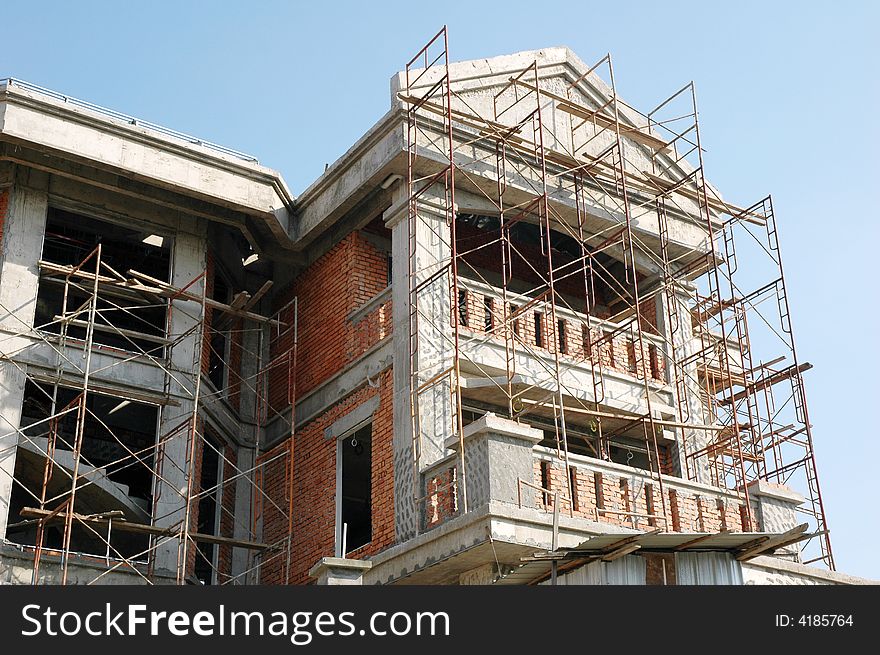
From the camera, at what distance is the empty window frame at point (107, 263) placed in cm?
2200

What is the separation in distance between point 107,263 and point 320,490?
19.9ft

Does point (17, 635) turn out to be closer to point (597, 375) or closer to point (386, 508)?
point (386, 508)

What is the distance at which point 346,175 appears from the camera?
21094 mm

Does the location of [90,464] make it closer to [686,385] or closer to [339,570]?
[339,570]

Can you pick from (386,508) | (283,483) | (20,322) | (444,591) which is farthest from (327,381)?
(444,591)

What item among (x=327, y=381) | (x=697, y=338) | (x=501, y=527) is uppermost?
(x=697, y=338)

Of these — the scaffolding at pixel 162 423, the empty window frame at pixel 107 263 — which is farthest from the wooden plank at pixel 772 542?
the empty window frame at pixel 107 263

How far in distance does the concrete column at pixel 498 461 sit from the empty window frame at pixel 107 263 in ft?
23.9

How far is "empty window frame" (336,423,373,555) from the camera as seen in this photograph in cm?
1991

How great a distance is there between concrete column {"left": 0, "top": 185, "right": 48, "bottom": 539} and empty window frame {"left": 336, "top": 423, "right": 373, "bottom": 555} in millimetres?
4697

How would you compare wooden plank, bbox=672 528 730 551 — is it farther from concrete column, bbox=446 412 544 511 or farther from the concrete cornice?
the concrete cornice

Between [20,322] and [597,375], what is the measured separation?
870cm

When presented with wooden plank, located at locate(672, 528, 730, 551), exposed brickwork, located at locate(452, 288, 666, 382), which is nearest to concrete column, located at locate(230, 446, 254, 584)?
exposed brickwork, located at locate(452, 288, 666, 382)

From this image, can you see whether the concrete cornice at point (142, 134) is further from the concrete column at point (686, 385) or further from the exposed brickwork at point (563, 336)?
the concrete column at point (686, 385)
